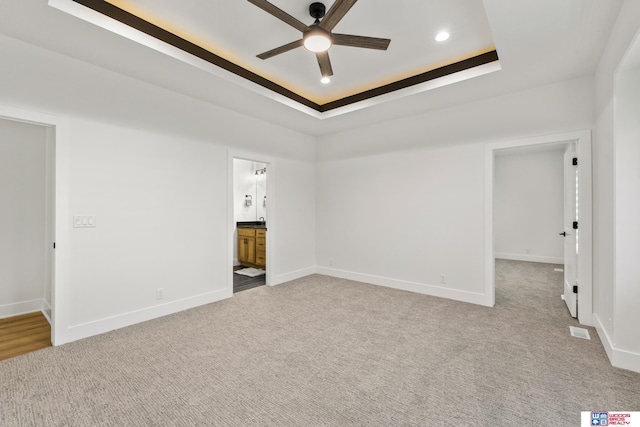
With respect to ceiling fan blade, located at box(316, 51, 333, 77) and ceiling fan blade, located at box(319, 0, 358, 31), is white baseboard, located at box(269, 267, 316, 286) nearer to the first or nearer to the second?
ceiling fan blade, located at box(316, 51, 333, 77)

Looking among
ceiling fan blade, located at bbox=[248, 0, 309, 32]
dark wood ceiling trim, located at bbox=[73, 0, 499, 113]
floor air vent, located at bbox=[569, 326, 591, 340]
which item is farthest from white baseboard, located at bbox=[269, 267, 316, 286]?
floor air vent, located at bbox=[569, 326, 591, 340]

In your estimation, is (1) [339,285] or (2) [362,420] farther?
(1) [339,285]

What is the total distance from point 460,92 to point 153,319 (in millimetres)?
4746

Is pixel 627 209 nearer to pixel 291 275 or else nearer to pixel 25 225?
pixel 291 275

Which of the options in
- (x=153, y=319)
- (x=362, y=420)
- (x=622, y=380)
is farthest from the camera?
(x=153, y=319)

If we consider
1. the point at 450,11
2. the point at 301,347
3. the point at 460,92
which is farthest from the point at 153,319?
the point at 460,92

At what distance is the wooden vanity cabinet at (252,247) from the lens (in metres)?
5.81

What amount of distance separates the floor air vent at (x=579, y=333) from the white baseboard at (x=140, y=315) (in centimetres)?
424

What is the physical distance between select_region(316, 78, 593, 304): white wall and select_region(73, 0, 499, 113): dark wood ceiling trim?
0.85 m

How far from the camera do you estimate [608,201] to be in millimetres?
2520

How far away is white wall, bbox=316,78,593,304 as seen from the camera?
11.5 feet

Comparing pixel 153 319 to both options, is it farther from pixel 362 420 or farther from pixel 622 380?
pixel 622 380

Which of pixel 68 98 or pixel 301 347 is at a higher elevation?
pixel 68 98

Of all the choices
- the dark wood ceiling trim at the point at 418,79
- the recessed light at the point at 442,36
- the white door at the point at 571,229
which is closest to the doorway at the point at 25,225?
the dark wood ceiling trim at the point at 418,79
